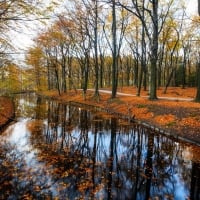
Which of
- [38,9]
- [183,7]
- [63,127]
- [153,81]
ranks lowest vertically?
[63,127]

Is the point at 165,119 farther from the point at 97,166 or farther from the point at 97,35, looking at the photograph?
the point at 97,35

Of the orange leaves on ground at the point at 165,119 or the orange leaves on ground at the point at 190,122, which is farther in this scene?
the orange leaves on ground at the point at 165,119

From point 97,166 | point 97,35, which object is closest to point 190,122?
point 97,166

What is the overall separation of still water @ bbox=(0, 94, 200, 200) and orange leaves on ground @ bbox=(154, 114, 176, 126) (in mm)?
1501

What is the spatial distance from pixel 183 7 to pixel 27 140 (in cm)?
3091

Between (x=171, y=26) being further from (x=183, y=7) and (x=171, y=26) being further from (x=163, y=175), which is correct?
(x=163, y=175)

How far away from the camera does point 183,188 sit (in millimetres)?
8062

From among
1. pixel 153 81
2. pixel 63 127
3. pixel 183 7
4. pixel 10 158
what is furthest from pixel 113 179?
→ pixel 183 7

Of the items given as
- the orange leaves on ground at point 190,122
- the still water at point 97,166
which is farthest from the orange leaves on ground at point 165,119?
the still water at point 97,166

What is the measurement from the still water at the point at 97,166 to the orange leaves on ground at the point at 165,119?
1.50 m

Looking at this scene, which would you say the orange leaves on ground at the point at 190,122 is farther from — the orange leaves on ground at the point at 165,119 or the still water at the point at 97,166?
the still water at the point at 97,166

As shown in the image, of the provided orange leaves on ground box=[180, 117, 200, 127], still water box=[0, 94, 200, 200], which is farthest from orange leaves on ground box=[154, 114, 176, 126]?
still water box=[0, 94, 200, 200]

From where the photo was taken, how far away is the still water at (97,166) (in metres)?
7.73

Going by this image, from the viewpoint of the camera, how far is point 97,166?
9.96 m
